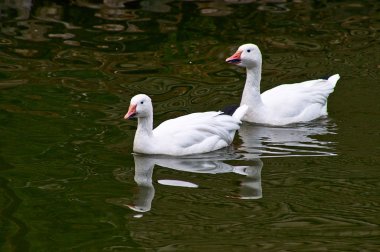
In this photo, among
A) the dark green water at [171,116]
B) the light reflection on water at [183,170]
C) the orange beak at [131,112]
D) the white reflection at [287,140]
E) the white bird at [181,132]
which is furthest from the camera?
the white reflection at [287,140]

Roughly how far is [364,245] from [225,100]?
17.6 feet

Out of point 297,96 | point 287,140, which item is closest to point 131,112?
point 287,140

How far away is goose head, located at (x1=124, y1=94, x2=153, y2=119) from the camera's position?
1230cm

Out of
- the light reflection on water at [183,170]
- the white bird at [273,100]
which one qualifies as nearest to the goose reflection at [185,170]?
the light reflection on water at [183,170]

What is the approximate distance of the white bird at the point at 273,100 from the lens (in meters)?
13.9

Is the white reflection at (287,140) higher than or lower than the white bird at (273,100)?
lower

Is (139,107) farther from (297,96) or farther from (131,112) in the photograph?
(297,96)

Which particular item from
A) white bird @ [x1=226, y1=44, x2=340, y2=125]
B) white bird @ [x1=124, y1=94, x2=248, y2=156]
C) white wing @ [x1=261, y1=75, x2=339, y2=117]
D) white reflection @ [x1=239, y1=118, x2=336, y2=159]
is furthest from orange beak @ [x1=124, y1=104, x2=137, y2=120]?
white wing @ [x1=261, y1=75, x2=339, y2=117]

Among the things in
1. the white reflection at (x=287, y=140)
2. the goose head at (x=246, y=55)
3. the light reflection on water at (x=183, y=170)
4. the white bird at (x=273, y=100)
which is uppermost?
the goose head at (x=246, y=55)

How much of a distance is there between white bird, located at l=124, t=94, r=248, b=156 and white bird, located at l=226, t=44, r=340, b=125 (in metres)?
0.82

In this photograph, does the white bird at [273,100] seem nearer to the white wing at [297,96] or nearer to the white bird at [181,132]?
the white wing at [297,96]

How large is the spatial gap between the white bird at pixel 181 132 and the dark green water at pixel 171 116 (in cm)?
18

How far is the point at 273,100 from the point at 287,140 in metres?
1.16

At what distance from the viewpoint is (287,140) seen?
43.0ft
